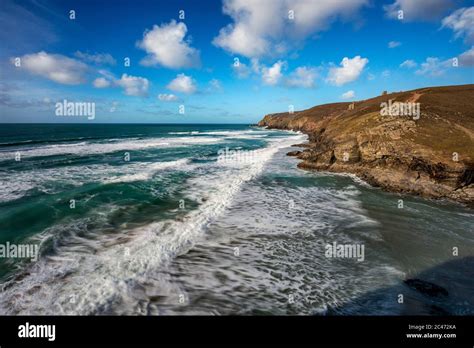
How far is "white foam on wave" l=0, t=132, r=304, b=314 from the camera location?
7.12 m

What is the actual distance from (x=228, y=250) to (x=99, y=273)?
4.70m

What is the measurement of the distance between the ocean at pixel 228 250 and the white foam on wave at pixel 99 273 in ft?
0.14

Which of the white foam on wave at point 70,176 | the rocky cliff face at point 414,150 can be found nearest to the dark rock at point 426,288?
the rocky cliff face at point 414,150

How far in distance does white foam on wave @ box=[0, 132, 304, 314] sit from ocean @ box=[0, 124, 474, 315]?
42 mm

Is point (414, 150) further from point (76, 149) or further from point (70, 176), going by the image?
point (76, 149)

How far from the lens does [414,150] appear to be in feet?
68.2

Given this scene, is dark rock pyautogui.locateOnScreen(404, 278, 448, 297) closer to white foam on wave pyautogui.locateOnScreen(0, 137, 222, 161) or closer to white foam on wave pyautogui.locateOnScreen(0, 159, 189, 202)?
white foam on wave pyautogui.locateOnScreen(0, 159, 189, 202)

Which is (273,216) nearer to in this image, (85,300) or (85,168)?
(85,300)
